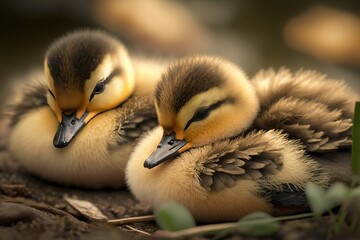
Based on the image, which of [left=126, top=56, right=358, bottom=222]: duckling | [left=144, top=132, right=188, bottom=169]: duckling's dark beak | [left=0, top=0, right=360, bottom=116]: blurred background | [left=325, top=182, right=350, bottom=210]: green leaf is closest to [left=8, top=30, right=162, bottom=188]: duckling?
[left=126, top=56, right=358, bottom=222]: duckling

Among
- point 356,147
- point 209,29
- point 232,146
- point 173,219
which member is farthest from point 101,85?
point 209,29

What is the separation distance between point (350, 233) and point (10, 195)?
1.33m

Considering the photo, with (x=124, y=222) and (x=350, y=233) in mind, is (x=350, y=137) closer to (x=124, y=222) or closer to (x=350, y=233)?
(x=350, y=233)

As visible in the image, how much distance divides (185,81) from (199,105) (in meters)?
0.09

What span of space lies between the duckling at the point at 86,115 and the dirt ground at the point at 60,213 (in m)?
0.06

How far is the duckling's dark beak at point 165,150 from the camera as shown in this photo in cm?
244

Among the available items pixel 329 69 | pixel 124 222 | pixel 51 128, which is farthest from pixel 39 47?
pixel 124 222

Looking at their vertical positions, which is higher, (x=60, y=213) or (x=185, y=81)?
(x=185, y=81)

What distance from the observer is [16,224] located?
2.27 metres

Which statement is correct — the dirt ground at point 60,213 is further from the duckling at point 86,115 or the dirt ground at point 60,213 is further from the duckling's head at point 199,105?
the duckling's head at point 199,105

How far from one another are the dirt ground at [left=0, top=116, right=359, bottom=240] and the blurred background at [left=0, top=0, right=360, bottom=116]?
2.15 meters

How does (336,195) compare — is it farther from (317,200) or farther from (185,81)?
(185,81)

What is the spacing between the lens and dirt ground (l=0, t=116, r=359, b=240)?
2.07 metres

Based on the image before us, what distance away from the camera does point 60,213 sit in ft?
8.16
